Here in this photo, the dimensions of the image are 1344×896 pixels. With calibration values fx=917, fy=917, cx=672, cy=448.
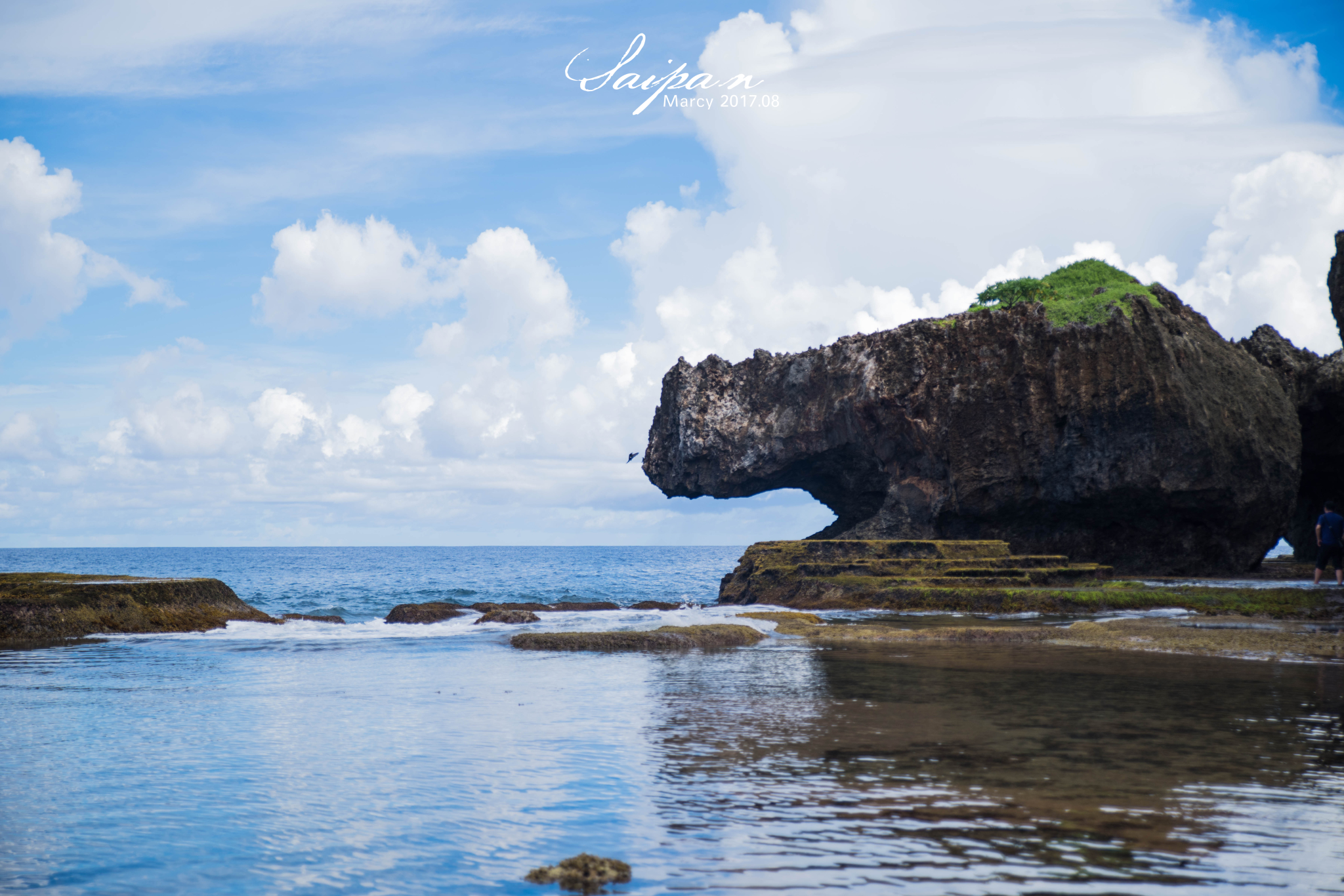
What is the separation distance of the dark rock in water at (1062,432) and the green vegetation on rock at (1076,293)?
0.58 m

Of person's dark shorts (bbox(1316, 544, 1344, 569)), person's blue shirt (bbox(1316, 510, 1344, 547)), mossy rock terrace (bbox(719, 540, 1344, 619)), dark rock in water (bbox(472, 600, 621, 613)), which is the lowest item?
dark rock in water (bbox(472, 600, 621, 613))

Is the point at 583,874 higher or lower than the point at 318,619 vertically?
higher

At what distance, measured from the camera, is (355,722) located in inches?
441

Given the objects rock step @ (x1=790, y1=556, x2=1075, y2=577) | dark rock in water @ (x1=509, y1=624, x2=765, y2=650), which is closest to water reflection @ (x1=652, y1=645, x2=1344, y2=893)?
dark rock in water @ (x1=509, y1=624, x2=765, y2=650)

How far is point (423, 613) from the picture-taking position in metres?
30.4

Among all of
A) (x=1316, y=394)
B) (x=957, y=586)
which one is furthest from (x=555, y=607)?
(x=1316, y=394)

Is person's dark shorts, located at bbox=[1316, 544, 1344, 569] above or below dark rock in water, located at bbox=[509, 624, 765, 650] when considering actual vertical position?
above

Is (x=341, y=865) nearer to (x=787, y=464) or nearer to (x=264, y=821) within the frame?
(x=264, y=821)

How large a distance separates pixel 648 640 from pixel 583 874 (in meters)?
14.2

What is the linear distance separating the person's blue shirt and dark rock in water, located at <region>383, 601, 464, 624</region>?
26308 millimetres

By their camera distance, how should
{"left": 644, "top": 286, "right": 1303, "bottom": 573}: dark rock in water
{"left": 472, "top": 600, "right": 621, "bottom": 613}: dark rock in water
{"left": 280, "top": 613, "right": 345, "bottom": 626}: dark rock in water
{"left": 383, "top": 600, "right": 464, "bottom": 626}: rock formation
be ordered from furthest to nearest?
{"left": 644, "top": 286, "right": 1303, "bottom": 573}: dark rock in water
{"left": 472, "top": 600, "right": 621, "bottom": 613}: dark rock in water
{"left": 383, "top": 600, "right": 464, "bottom": 626}: rock formation
{"left": 280, "top": 613, "right": 345, "bottom": 626}: dark rock in water

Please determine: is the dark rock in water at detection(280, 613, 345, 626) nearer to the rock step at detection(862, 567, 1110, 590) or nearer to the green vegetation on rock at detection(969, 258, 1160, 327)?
the rock step at detection(862, 567, 1110, 590)

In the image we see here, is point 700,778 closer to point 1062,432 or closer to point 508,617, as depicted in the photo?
point 508,617

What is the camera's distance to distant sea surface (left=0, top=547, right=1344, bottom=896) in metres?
5.69
